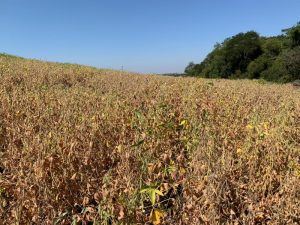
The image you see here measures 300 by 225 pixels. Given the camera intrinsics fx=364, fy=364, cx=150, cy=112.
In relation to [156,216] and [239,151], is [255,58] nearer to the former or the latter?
[239,151]

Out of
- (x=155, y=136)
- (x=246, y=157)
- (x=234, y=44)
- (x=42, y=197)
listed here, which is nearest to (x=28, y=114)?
(x=155, y=136)

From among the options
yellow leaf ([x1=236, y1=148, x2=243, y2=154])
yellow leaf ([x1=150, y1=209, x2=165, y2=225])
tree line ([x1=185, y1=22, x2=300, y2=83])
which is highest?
tree line ([x1=185, y1=22, x2=300, y2=83])

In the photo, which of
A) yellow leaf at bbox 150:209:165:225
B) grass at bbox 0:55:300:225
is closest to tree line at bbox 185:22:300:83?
grass at bbox 0:55:300:225

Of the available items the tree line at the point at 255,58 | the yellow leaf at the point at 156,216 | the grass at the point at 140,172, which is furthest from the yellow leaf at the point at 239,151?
the tree line at the point at 255,58

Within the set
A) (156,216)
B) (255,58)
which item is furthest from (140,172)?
(255,58)

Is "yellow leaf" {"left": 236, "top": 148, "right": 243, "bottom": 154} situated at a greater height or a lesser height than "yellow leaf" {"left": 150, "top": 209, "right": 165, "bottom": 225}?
greater

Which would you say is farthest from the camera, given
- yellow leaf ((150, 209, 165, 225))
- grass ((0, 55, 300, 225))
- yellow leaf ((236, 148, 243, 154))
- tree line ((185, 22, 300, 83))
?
tree line ((185, 22, 300, 83))

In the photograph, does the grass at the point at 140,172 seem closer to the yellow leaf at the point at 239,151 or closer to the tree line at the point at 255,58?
the yellow leaf at the point at 239,151

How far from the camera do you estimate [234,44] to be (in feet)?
227

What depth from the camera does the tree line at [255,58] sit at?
44.8 m

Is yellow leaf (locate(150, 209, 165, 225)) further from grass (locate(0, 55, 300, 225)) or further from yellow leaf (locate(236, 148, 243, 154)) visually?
yellow leaf (locate(236, 148, 243, 154))

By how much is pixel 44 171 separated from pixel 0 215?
42 cm

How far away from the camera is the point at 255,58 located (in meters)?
63.8

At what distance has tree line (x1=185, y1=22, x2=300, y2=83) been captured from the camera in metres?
44.8
